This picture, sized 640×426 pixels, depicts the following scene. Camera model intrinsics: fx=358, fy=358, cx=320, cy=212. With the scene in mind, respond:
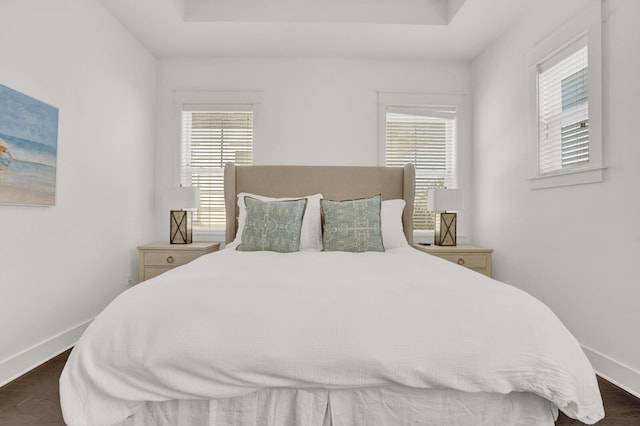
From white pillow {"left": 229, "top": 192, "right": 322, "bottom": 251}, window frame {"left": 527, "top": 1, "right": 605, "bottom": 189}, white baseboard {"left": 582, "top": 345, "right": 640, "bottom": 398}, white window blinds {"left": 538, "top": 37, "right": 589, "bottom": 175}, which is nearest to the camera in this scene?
white baseboard {"left": 582, "top": 345, "right": 640, "bottom": 398}

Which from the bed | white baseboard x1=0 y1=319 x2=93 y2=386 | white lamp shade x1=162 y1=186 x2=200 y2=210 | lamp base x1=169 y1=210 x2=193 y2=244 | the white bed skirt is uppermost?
white lamp shade x1=162 y1=186 x2=200 y2=210

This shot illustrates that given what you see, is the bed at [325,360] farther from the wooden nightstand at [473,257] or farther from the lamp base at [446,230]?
the lamp base at [446,230]

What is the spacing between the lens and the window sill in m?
2.26

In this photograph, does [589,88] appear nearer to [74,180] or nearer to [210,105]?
[210,105]

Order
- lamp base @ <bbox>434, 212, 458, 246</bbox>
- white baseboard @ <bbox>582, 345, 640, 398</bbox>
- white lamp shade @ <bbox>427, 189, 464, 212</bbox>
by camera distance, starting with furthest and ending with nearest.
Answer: lamp base @ <bbox>434, 212, 458, 246</bbox> < white lamp shade @ <bbox>427, 189, 464, 212</bbox> < white baseboard @ <bbox>582, 345, 640, 398</bbox>

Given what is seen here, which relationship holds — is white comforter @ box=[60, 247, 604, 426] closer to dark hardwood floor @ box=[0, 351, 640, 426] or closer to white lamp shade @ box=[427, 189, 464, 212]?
dark hardwood floor @ box=[0, 351, 640, 426]

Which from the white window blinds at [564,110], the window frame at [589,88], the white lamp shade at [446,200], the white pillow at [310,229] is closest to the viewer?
the window frame at [589,88]

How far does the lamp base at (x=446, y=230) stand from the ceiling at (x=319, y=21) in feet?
5.66

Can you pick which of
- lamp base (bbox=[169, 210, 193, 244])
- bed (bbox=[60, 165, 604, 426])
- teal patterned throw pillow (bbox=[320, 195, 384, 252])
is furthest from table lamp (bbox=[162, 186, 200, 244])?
bed (bbox=[60, 165, 604, 426])

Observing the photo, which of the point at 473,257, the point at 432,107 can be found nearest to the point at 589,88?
the point at 473,257

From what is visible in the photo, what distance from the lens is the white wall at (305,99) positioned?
3.89 meters

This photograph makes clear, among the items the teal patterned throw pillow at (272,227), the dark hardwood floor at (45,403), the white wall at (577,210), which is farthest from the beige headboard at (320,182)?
the dark hardwood floor at (45,403)

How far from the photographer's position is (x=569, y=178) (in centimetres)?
249

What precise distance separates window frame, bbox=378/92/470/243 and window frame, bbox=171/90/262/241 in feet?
4.40
